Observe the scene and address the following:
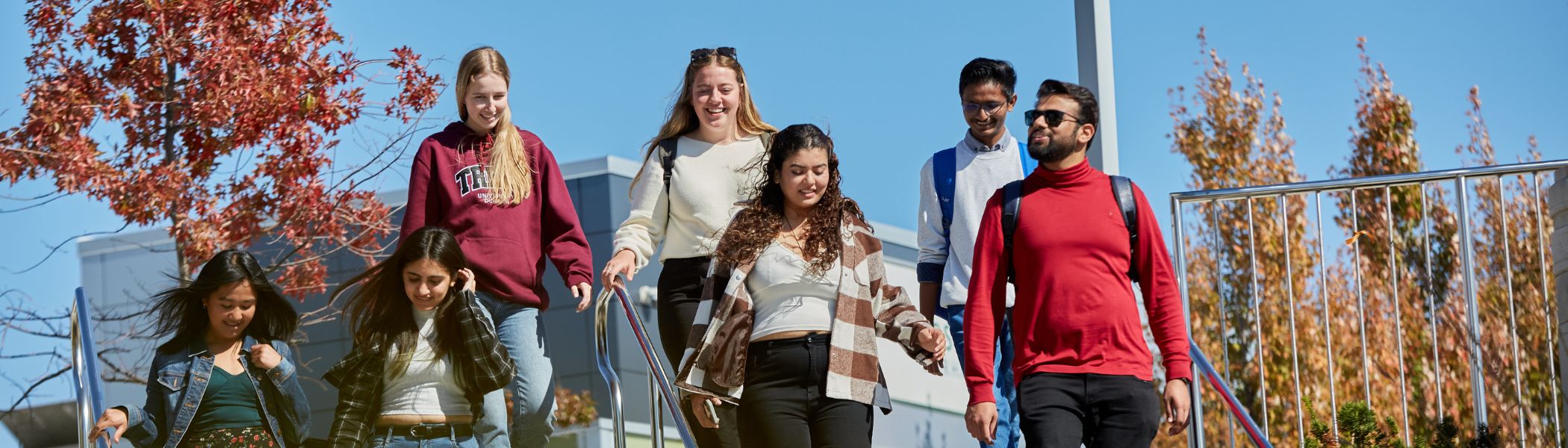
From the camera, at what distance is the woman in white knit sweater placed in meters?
5.45

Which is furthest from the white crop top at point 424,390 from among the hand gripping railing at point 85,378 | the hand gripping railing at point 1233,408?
the hand gripping railing at point 1233,408

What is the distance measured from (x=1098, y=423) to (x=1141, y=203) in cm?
65

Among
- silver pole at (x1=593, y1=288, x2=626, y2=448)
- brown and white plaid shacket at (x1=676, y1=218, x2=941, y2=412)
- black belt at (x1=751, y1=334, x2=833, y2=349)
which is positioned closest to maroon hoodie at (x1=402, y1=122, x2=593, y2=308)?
silver pole at (x1=593, y1=288, x2=626, y2=448)

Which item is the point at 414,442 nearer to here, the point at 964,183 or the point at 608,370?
the point at 608,370

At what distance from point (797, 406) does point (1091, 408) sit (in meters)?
0.78

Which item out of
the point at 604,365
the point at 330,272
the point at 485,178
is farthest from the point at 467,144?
the point at 330,272

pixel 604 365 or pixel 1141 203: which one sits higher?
pixel 1141 203

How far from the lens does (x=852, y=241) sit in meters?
4.93

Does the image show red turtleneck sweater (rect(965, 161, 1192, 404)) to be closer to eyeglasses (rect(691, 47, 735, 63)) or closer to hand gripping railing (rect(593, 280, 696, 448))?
hand gripping railing (rect(593, 280, 696, 448))

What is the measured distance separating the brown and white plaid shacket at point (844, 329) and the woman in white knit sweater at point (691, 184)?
1.66 ft

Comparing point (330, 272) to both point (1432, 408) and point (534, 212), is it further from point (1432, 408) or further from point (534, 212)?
point (534, 212)

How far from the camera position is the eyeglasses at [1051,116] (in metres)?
4.73

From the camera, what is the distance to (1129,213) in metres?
4.71

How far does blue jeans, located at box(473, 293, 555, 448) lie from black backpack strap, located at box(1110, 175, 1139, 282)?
1.82 meters
